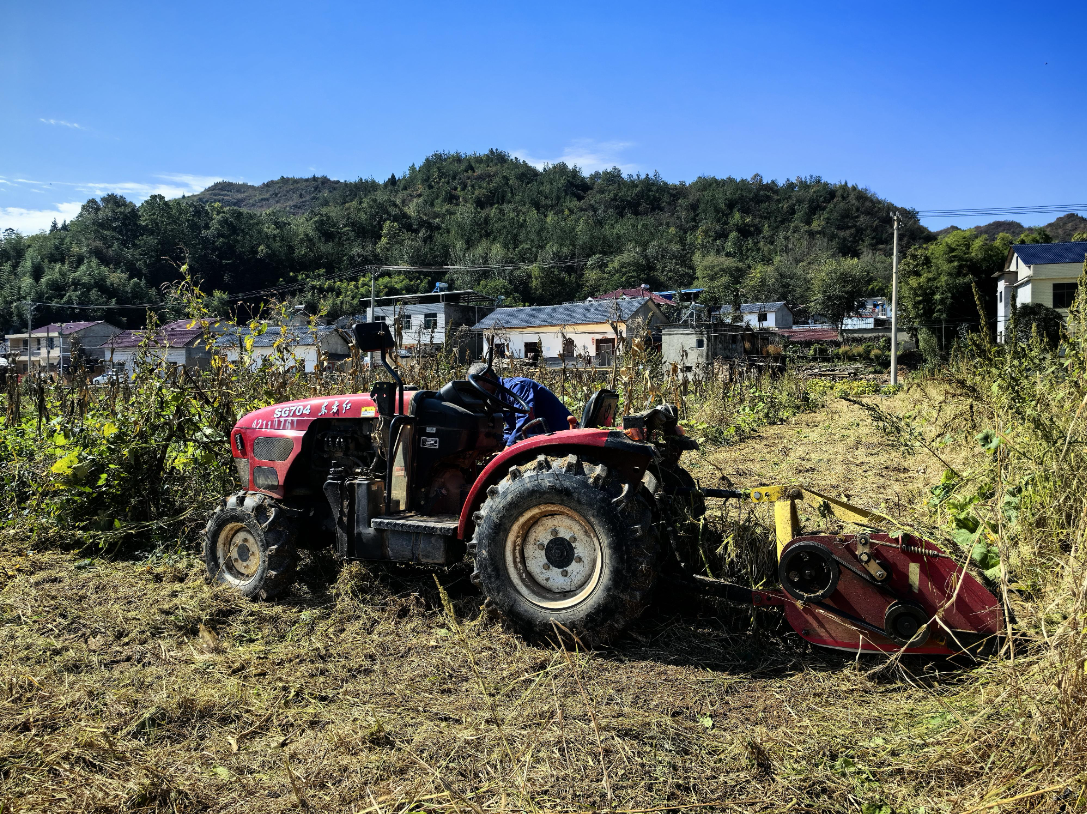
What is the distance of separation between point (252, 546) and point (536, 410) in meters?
2.07

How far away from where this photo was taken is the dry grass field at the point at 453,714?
2.36 meters

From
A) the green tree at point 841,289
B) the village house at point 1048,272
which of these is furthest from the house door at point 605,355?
the green tree at point 841,289

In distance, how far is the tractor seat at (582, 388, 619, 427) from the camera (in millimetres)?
4133

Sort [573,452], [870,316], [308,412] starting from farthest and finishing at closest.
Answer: [870,316] < [308,412] < [573,452]

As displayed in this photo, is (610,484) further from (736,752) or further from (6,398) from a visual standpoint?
(6,398)

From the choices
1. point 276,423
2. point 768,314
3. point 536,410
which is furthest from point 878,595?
point 768,314

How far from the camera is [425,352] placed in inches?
435

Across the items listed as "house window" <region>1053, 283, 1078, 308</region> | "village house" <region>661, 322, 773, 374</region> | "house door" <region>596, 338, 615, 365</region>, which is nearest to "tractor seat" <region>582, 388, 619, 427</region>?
"house door" <region>596, 338, 615, 365</region>

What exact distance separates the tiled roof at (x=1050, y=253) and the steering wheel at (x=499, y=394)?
38.7 meters

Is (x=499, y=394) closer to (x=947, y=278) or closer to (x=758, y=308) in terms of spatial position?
(x=947, y=278)

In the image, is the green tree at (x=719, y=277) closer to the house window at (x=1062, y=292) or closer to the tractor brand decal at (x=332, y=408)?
the house window at (x=1062, y=292)

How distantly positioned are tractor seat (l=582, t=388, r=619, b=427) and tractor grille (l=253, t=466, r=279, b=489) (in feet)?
7.25

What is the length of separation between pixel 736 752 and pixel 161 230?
81.6 meters

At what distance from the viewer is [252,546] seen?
15.5ft
